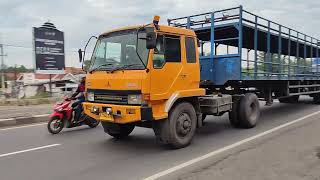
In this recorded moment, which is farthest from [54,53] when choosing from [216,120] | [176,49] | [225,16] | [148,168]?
[148,168]

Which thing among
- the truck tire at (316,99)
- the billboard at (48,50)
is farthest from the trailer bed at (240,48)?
the billboard at (48,50)

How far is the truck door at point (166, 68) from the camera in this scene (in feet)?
24.6

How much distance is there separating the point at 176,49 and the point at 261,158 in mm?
2749

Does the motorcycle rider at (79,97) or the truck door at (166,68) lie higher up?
the truck door at (166,68)

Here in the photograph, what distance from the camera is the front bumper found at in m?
7.26

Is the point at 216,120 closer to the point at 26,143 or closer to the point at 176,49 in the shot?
the point at 176,49

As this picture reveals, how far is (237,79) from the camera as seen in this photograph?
1025 centimetres

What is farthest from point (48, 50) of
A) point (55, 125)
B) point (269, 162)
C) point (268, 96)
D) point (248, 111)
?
point (269, 162)

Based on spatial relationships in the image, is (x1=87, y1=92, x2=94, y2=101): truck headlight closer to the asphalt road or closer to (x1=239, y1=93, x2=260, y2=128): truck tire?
the asphalt road

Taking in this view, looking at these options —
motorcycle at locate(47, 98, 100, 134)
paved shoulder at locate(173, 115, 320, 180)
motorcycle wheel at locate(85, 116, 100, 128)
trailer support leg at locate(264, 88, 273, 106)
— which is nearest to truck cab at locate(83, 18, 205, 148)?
paved shoulder at locate(173, 115, 320, 180)

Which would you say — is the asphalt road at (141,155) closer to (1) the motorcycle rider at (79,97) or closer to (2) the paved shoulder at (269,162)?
(2) the paved shoulder at (269,162)

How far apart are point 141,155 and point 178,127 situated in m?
0.99

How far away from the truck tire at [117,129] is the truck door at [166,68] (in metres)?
1.82

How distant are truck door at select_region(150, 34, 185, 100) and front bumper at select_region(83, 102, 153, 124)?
1.11ft
